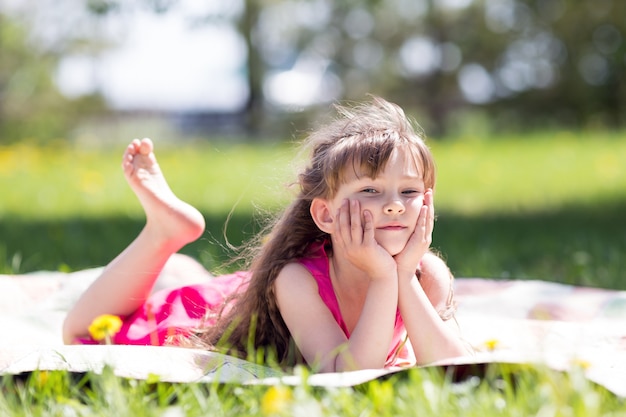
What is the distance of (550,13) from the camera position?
1545 cm

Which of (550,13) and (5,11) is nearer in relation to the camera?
(550,13)

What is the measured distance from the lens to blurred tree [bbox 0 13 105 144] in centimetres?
1342

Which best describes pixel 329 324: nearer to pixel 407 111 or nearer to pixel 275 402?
pixel 275 402

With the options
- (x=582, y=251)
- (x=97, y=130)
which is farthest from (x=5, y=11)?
(x=582, y=251)

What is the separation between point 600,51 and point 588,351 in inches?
524

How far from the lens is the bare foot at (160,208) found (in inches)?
109

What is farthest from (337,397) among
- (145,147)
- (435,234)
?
(435,234)

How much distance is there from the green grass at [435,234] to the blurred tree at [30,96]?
476cm

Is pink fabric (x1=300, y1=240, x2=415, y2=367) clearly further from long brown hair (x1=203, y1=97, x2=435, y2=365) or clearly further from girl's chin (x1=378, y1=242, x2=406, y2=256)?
girl's chin (x1=378, y1=242, x2=406, y2=256)

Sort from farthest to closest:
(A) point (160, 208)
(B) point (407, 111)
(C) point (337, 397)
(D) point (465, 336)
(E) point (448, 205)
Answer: (B) point (407, 111)
(E) point (448, 205)
(A) point (160, 208)
(D) point (465, 336)
(C) point (337, 397)

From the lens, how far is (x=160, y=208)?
2.78 metres

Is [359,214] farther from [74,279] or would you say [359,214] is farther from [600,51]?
[600,51]

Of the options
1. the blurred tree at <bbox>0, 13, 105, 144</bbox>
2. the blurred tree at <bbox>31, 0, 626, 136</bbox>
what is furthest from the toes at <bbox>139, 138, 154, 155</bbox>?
the blurred tree at <bbox>0, 13, 105, 144</bbox>

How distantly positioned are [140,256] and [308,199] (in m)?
0.66
